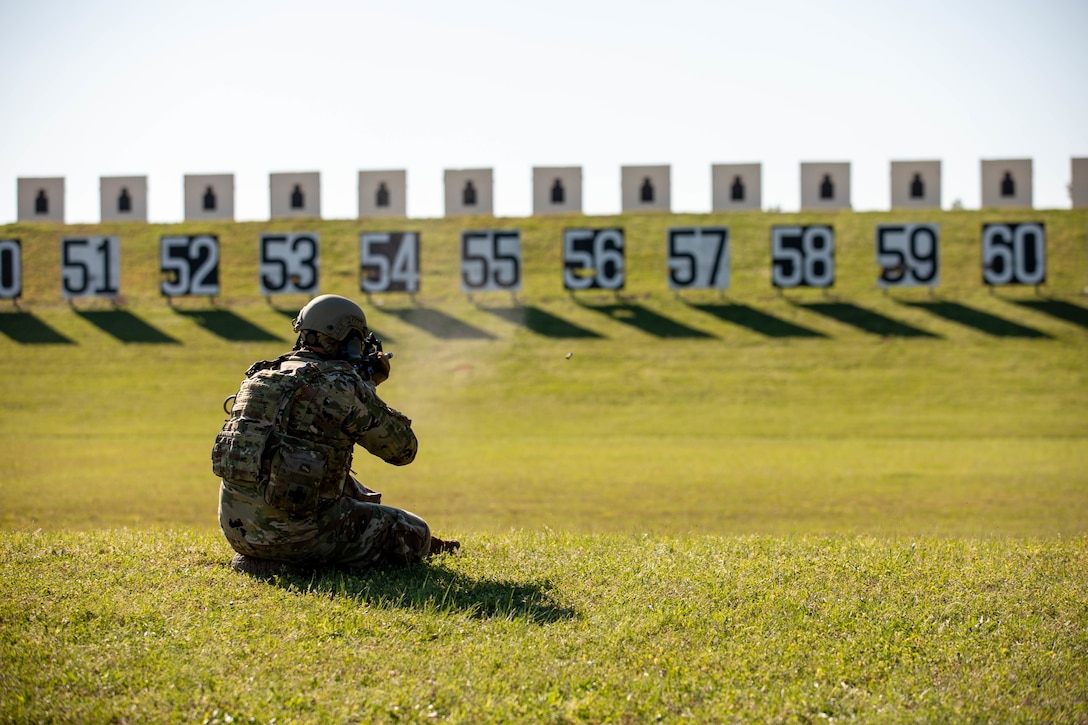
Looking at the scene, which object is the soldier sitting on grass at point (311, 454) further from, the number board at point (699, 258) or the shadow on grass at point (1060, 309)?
the shadow on grass at point (1060, 309)

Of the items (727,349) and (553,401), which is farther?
(727,349)

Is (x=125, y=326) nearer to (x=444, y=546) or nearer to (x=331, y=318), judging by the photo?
(x=444, y=546)

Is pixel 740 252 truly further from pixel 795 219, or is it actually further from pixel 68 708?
Answer: pixel 68 708

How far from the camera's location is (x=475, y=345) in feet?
154

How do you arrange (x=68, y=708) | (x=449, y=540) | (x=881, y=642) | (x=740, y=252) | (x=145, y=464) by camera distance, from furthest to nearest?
(x=740, y=252), (x=145, y=464), (x=449, y=540), (x=881, y=642), (x=68, y=708)

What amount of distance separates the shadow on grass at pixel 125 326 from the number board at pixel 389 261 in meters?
10.6

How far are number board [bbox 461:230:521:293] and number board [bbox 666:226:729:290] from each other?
8144mm

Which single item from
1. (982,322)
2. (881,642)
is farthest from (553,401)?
(881,642)

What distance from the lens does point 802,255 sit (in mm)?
52781

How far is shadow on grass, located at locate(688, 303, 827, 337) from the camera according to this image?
47562 millimetres

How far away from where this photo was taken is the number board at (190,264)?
5447 centimetres

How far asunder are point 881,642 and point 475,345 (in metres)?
41.1

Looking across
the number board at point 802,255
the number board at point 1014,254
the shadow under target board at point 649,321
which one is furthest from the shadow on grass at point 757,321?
the number board at point 1014,254

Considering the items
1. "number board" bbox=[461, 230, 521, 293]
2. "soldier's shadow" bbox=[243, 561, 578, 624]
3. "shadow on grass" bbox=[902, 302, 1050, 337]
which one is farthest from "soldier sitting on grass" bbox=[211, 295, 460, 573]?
"number board" bbox=[461, 230, 521, 293]
